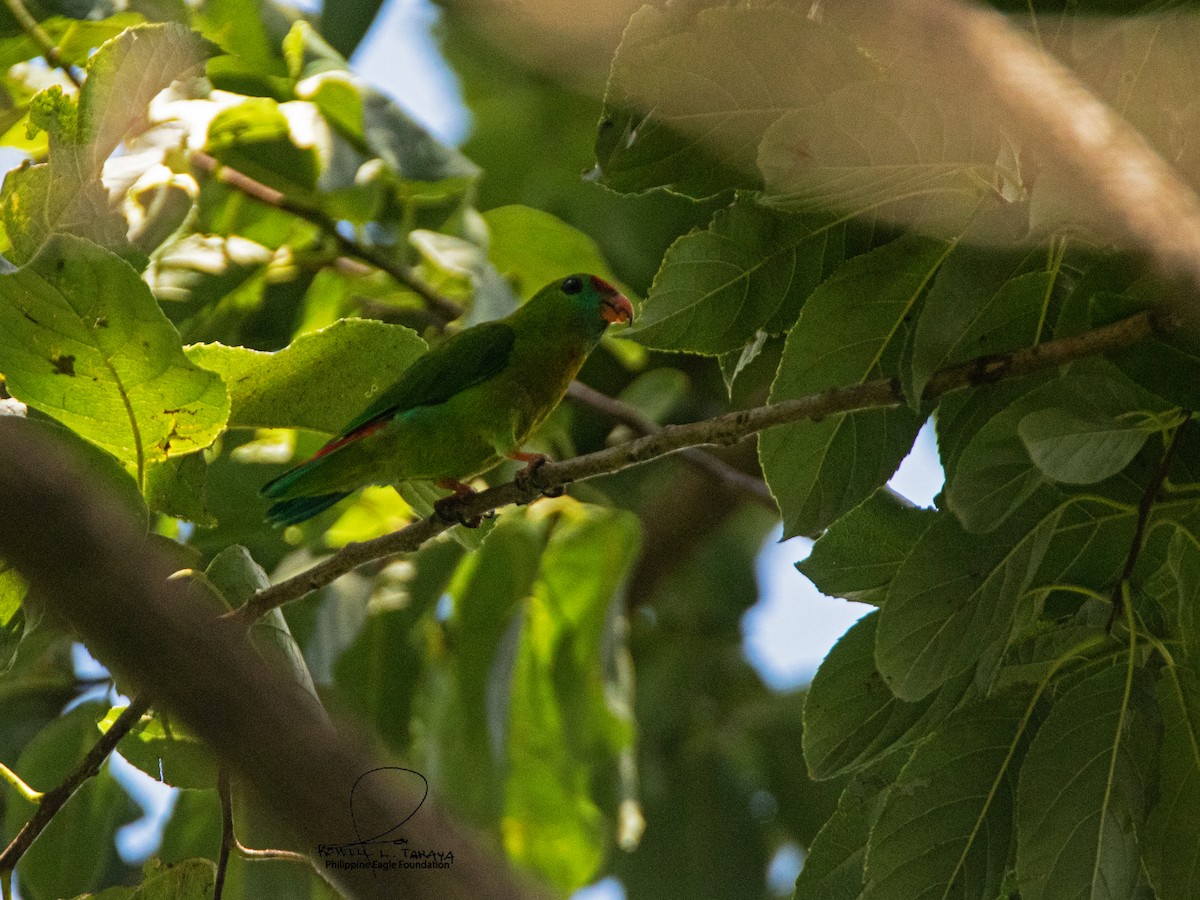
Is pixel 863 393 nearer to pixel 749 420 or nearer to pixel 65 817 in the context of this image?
pixel 749 420

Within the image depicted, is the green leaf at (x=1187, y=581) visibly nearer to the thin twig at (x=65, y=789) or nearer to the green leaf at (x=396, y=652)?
the thin twig at (x=65, y=789)

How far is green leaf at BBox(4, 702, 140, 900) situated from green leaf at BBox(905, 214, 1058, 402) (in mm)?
2339

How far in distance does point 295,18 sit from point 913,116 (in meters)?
2.37

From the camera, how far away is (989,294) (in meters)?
2.04

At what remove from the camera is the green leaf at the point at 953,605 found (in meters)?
2.00

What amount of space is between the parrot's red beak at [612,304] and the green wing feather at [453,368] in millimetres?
343

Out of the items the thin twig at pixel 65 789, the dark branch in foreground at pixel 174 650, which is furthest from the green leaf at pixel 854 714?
the dark branch in foreground at pixel 174 650

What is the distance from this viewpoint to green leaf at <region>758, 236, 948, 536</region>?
2.19 metres

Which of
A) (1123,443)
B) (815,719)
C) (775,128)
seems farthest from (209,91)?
(1123,443)

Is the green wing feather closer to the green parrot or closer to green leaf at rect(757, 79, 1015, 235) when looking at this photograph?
the green parrot

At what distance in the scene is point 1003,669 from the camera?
2.12 m

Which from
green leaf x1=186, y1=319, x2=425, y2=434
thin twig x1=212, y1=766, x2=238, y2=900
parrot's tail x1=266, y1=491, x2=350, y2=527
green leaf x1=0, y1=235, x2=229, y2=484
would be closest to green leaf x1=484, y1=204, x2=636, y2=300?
parrot's tail x1=266, y1=491, x2=350, y2=527

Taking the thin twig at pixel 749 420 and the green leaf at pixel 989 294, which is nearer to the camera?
the thin twig at pixel 749 420

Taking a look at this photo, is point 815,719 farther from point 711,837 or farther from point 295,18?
point 711,837
